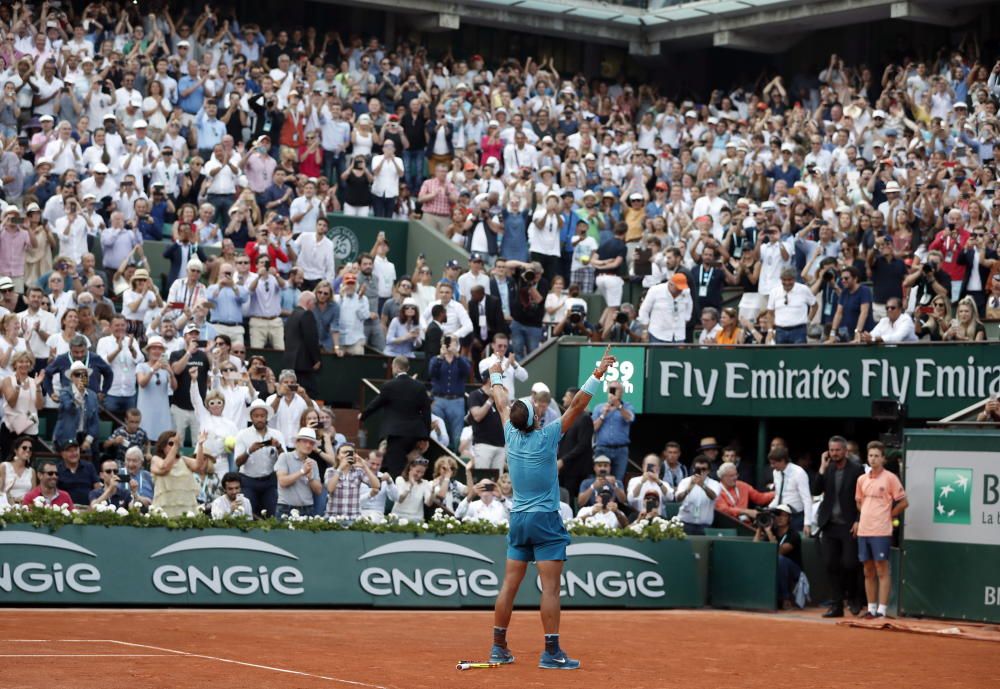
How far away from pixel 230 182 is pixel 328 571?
999 cm

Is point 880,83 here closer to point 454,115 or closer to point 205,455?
point 454,115

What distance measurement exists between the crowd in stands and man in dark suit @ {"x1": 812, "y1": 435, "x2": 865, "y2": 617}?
2.43 m

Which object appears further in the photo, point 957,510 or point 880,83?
point 880,83

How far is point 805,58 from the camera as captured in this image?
39969mm

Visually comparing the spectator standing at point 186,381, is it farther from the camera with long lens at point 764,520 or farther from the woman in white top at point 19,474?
the camera with long lens at point 764,520

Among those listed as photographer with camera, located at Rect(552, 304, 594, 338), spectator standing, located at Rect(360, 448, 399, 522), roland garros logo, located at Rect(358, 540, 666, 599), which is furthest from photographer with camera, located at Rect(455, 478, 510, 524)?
photographer with camera, located at Rect(552, 304, 594, 338)

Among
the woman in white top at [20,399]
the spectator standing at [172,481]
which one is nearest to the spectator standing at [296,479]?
the spectator standing at [172,481]

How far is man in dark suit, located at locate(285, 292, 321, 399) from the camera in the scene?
2194cm

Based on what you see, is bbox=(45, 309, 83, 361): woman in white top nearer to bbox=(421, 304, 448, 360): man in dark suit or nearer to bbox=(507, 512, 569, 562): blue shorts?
bbox=(421, 304, 448, 360): man in dark suit

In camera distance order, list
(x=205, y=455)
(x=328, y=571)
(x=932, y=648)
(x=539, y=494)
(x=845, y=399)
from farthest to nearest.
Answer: (x=845, y=399) < (x=205, y=455) < (x=328, y=571) < (x=932, y=648) < (x=539, y=494)

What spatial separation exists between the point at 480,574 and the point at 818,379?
268 inches

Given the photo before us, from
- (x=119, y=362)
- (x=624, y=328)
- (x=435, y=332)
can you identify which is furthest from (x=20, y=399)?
(x=624, y=328)

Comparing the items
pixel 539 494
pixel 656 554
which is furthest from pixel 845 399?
pixel 539 494

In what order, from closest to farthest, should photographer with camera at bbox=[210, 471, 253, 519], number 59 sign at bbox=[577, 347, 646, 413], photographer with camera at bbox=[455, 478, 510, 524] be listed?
photographer with camera at bbox=[210, 471, 253, 519] → photographer with camera at bbox=[455, 478, 510, 524] → number 59 sign at bbox=[577, 347, 646, 413]
